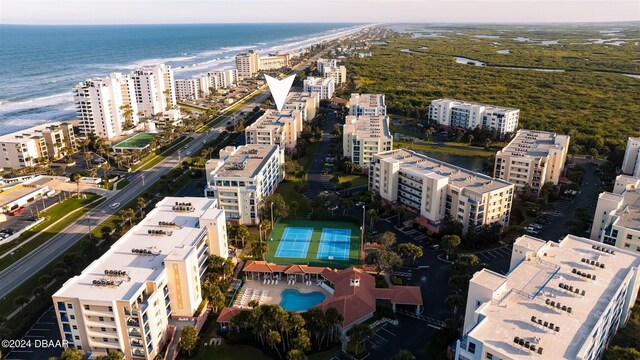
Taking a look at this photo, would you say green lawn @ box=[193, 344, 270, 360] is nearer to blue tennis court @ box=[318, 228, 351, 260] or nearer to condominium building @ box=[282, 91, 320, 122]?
blue tennis court @ box=[318, 228, 351, 260]

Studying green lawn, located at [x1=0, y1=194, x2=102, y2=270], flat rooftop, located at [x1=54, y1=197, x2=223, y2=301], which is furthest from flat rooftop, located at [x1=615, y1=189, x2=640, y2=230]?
green lawn, located at [x1=0, y1=194, x2=102, y2=270]

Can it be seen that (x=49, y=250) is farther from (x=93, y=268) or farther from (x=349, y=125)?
(x=349, y=125)

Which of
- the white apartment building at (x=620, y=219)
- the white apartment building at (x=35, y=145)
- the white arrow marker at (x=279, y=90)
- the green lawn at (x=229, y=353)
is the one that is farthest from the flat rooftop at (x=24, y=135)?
the white apartment building at (x=620, y=219)

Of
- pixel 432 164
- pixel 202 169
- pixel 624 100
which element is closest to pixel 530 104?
pixel 624 100

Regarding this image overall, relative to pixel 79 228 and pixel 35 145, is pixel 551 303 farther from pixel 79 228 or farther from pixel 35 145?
pixel 35 145

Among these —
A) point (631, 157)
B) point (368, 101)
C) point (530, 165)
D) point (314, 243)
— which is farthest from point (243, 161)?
point (631, 157)

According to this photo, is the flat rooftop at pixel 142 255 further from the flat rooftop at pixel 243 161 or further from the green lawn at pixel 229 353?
the flat rooftop at pixel 243 161

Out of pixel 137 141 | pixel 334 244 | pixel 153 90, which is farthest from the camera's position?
pixel 153 90
